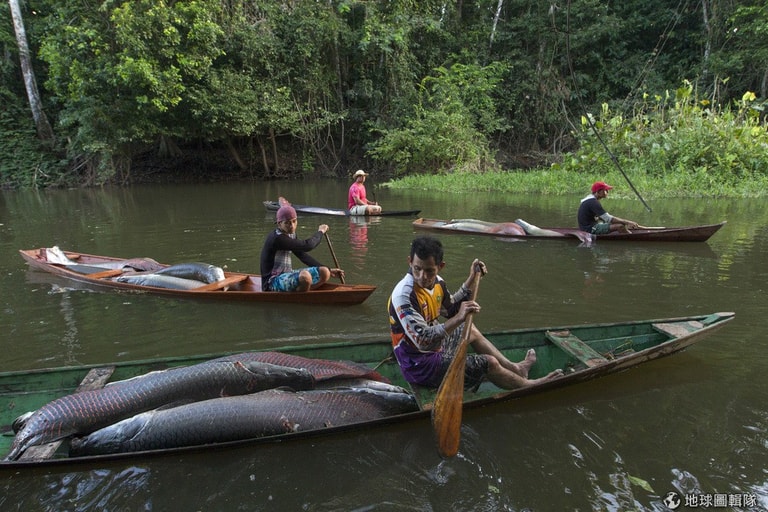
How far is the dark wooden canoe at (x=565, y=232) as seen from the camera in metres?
8.82

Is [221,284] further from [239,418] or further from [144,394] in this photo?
[239,418]

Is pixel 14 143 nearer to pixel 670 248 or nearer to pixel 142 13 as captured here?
pixel 142 13

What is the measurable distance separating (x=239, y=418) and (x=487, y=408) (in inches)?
74.0

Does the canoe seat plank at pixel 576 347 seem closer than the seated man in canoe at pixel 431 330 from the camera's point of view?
No

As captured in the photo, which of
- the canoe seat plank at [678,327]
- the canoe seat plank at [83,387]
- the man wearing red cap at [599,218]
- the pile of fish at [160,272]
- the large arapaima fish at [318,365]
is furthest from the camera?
the man wearing red cap at [599,218]

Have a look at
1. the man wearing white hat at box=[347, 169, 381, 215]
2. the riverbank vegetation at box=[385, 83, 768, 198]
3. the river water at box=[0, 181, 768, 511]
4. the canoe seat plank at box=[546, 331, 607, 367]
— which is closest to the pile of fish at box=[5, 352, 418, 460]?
the river water at box=[0, 181, 768, 511]

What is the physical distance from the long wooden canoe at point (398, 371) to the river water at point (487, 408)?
21 centimetres

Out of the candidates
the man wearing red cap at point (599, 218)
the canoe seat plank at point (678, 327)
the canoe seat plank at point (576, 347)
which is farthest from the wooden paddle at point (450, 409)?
the man wearing red cap at point (599, 218)

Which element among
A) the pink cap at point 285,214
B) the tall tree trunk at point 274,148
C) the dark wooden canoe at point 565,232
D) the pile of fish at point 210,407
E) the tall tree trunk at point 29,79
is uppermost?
the tall tree trunk at point 29,79

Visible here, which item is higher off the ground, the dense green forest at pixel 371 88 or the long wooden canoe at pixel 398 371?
the dense green forest at pixel 371 88

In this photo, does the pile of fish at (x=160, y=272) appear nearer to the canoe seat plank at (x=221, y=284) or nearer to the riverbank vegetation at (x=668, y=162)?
the canoe seat plank at (x=221, y=284)

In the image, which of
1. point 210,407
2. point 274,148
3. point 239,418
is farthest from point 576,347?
point 274,148

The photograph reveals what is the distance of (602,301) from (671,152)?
1176 cm

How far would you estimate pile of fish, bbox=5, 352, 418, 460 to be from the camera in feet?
10.5
